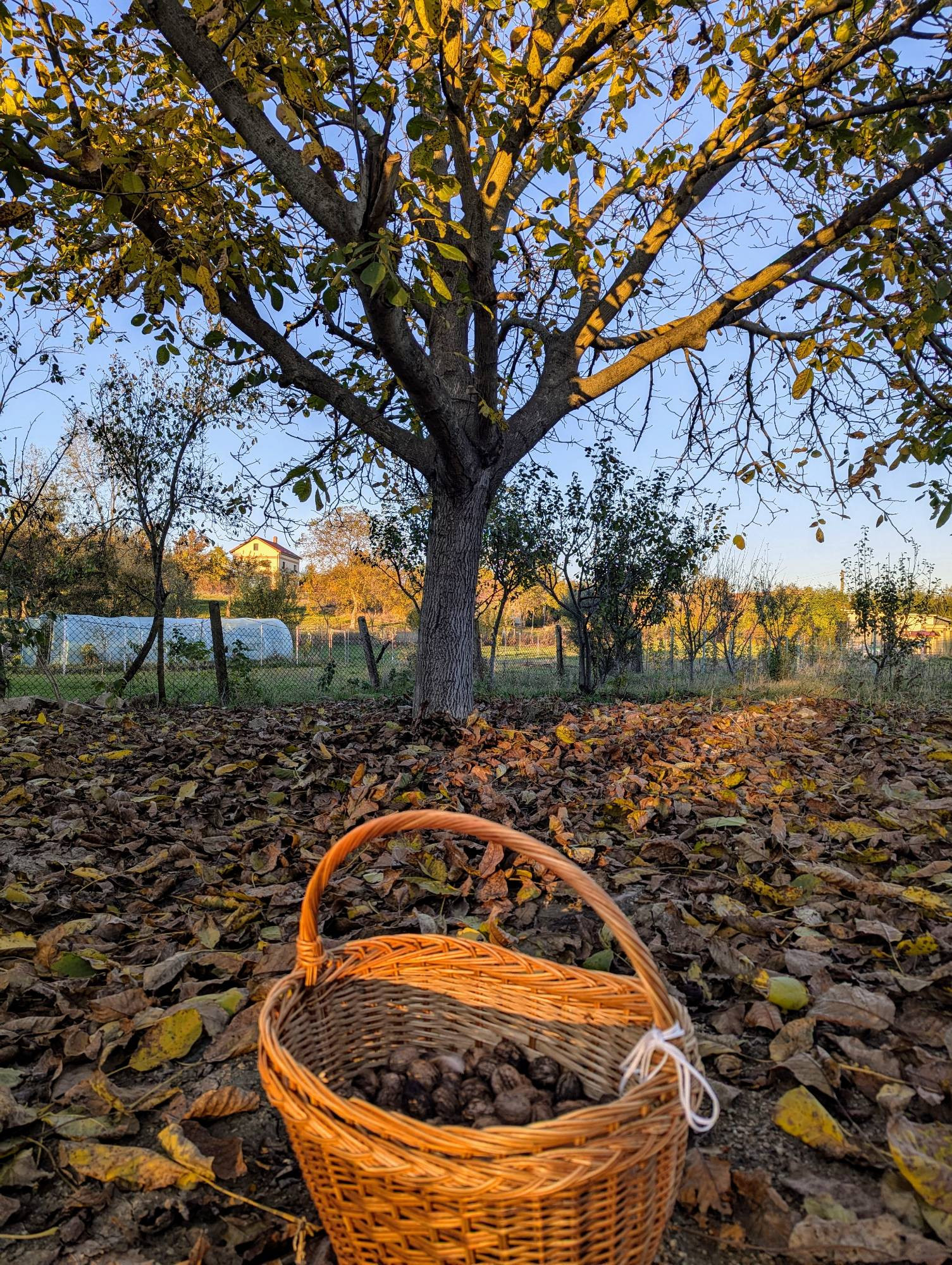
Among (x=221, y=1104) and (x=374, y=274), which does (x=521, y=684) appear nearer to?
(x=374, y=274)

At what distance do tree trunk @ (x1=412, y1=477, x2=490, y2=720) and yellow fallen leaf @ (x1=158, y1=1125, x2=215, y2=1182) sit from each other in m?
3.44

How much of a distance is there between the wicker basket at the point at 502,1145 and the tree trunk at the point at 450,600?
3431mm

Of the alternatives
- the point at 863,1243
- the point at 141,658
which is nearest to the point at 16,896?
the point at 863,1243

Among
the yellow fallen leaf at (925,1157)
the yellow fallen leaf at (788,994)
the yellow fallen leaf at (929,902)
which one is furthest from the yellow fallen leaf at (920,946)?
the yellow fallen leaf at (925,1157)

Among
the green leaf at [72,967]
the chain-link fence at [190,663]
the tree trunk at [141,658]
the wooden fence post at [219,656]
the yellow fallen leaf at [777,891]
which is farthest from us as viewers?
the chain-link fence at [190,663]

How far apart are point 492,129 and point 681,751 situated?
3.20 meters

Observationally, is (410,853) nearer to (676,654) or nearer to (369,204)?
(369,204)

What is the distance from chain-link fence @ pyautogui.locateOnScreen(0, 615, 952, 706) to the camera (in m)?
8.17

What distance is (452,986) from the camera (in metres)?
1.41

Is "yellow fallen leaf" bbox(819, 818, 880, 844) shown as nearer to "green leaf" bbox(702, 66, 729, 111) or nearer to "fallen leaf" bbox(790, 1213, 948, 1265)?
"fallen leaf" bbox(790, 1213, 948, 1265)

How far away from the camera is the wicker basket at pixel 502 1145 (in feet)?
2.77

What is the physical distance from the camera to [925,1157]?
1.14 metres

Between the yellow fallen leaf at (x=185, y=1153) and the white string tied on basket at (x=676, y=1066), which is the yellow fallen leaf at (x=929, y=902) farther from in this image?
the yellow fallen leaf at (x=185, y=1153)

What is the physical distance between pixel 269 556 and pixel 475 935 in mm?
26971
